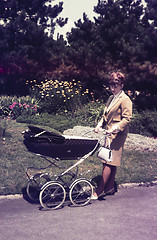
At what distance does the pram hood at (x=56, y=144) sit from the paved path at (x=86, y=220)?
0.88m

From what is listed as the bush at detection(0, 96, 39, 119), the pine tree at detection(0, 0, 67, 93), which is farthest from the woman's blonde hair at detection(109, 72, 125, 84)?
the pine tree at detection(0, 0, 67, 93)

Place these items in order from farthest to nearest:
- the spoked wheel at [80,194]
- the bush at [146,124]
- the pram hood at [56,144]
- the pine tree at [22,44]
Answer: the pine tree at [22,44] → the bush at [146,124] → the spoked wheel at [80,194] → the pram hood at [56,144]

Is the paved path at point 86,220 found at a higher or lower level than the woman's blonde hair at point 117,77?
lower

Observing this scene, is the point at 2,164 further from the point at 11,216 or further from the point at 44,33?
the point at 44,33

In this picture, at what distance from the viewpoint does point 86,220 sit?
4391 mm

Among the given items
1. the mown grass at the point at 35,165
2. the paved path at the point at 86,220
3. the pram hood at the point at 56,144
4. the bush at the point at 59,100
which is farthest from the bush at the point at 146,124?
the pram hood at the point at 56,144

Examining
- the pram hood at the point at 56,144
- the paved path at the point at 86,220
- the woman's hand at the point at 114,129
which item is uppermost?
the woman's hand at the point at 114,129

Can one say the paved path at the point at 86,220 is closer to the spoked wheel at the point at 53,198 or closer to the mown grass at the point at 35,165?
the spoked wheel at the point at 53,198

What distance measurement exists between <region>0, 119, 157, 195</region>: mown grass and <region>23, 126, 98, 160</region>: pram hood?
4.26 feet

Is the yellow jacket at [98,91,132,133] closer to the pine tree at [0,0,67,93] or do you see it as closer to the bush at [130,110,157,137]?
the bush at [130,110,157,137]

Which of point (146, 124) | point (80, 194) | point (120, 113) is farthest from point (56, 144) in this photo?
point (146, 124)

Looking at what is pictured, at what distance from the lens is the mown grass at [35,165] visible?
227 inches

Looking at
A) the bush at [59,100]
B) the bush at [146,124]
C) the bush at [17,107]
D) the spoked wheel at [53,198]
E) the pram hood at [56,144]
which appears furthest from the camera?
the bush at [59,100]

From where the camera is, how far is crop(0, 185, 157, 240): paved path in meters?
3.93
